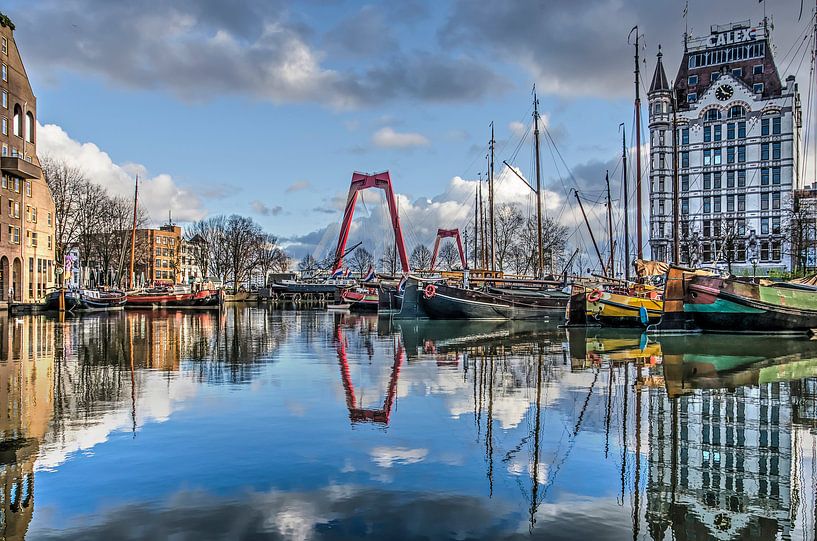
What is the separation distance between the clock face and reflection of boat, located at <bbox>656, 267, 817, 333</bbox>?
5703 cm

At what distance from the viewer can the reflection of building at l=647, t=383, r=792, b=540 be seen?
6125 mm

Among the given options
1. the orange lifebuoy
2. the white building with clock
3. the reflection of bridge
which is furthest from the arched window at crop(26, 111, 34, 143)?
the white building with clock

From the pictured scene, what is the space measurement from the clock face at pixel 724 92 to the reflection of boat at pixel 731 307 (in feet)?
187

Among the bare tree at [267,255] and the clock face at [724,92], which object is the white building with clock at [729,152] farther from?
the bare tree at [267,255]

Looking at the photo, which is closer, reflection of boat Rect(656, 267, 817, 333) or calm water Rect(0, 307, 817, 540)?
calm water Rect(0, 307, 817, 540)

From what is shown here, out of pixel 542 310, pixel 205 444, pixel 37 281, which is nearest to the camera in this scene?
pixel 205 444

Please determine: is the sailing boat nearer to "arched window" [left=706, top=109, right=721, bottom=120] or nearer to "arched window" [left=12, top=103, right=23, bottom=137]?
"arched window" [left=12, top=103, right=23, bottom=137]

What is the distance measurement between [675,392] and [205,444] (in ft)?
26.7

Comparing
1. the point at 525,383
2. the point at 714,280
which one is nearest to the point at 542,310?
the point at 714,280

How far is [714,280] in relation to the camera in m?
29.1

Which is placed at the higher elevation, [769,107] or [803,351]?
[769,107]

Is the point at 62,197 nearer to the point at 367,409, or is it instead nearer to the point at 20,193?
the point at 20,193

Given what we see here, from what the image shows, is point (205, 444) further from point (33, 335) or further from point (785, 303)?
point (785, 303)

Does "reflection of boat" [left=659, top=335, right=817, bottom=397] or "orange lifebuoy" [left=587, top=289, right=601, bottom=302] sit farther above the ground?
"orange lifebuoy" [left=587, top=289, right=601, bottom=302]
